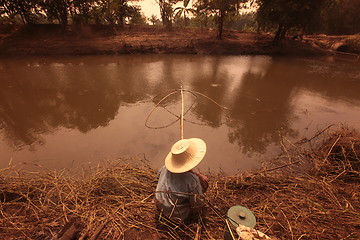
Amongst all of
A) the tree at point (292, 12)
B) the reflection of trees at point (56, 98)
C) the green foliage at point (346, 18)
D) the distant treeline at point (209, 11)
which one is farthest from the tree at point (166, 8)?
the green foliage at point (346, 18)

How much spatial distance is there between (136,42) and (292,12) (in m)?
11.0

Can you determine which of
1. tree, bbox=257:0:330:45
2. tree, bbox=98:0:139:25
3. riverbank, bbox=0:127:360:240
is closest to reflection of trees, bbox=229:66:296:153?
riverbank, bbox=0:127:360:240

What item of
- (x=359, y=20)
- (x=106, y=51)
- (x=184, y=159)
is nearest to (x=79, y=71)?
(x=106, y=51)

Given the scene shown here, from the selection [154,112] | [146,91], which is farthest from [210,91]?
[154,112]

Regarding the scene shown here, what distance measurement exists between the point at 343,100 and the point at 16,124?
30.7 ft

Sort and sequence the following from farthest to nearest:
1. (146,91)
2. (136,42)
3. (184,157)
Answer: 1. (136,42)
2. (146,91)
3. (184,157)

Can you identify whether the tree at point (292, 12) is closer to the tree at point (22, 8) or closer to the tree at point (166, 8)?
the tree at point (166, 8)

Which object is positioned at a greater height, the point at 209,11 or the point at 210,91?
the point at 209,11

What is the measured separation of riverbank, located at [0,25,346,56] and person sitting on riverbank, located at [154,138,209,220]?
38.9 ft

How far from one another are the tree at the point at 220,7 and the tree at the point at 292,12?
1717mm

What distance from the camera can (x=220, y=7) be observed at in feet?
42.1

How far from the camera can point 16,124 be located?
4055 millimetres

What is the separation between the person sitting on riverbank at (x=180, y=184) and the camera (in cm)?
158

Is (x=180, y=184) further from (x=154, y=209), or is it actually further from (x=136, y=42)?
(x=136, y=42)
